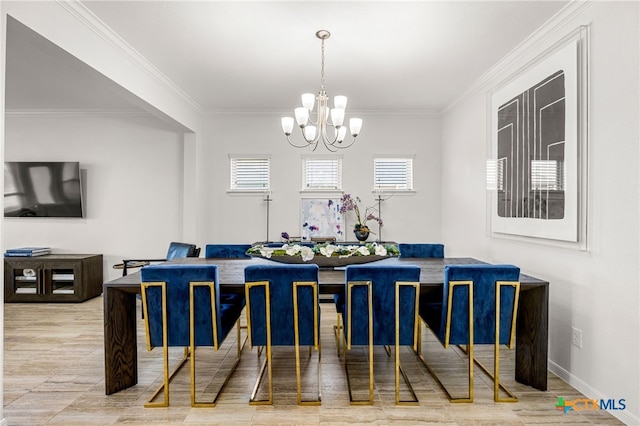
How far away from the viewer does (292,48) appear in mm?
3262

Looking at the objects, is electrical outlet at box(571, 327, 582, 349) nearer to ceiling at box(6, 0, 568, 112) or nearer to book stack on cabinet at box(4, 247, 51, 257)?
ceiling at box(6, 0, 568, 112)

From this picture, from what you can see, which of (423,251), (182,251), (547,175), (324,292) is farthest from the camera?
(182,251)

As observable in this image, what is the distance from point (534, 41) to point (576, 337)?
2343 mm

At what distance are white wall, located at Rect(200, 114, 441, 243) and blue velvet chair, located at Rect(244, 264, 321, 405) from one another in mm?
3008

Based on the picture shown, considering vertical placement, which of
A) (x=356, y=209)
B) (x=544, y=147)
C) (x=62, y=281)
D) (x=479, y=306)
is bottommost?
(x=62, y=281)

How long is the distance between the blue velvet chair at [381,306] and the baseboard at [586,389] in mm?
1146

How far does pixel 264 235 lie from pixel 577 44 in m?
4.09

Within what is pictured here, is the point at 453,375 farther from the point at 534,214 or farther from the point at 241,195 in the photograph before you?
the point at 241,195

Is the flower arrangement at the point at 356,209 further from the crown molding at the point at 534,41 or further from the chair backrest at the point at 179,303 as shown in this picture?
the chair backrest at the point at 179,303

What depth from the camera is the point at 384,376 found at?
2.73 m

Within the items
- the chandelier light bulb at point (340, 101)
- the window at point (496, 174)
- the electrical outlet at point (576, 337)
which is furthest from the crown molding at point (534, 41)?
the electrical outlet at point (576, 337)

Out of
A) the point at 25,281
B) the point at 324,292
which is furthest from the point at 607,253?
the point at 25,281

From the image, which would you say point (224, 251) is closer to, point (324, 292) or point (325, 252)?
point (325, 252)

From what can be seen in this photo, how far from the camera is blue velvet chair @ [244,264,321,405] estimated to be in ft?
7.44
